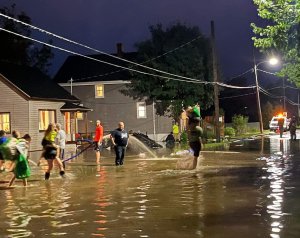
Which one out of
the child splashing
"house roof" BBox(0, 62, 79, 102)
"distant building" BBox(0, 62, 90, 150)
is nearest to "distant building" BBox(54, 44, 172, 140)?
"house roof" BBox(0, 62, 79, 102)

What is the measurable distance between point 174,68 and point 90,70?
31.8 feet

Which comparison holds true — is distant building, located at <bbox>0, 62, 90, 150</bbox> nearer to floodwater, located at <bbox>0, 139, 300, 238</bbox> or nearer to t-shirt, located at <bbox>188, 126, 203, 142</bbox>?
floodwater, located at <bbox>0, 139, 300, 238</bbox>

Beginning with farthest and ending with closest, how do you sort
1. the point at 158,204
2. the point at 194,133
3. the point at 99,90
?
the point at 99,90
the point at 194,133
the point at 158,204

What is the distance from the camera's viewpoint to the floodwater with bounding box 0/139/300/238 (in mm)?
7930

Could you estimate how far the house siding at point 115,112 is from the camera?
4759cm

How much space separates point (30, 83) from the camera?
37656mm

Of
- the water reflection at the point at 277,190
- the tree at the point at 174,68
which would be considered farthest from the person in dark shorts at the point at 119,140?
the tree at the point at 174,68

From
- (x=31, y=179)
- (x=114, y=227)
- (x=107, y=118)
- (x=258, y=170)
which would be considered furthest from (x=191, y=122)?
(x=107, y=118)

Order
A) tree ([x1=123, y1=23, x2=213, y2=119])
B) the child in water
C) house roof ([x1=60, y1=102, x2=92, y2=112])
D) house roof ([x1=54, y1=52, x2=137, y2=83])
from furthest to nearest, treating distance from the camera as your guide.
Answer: house roof ([x1=54, y1=52, x2=137, y2=83])
tree ([x1=123, y1=23, x2=213, y2=119])
house roof ([x1=60, y1=102, x2=92, y2=112])
the child in water

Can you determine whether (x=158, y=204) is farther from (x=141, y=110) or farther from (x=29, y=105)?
(x=141, y=110)

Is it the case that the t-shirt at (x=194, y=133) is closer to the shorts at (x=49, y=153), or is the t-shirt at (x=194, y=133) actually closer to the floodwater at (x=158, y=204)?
the floodwater at (x=158, y=204)

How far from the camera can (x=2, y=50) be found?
58562mm

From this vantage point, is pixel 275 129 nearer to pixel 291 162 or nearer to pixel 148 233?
pixel 291 162

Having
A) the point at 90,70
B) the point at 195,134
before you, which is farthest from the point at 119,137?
the point at 90,70
